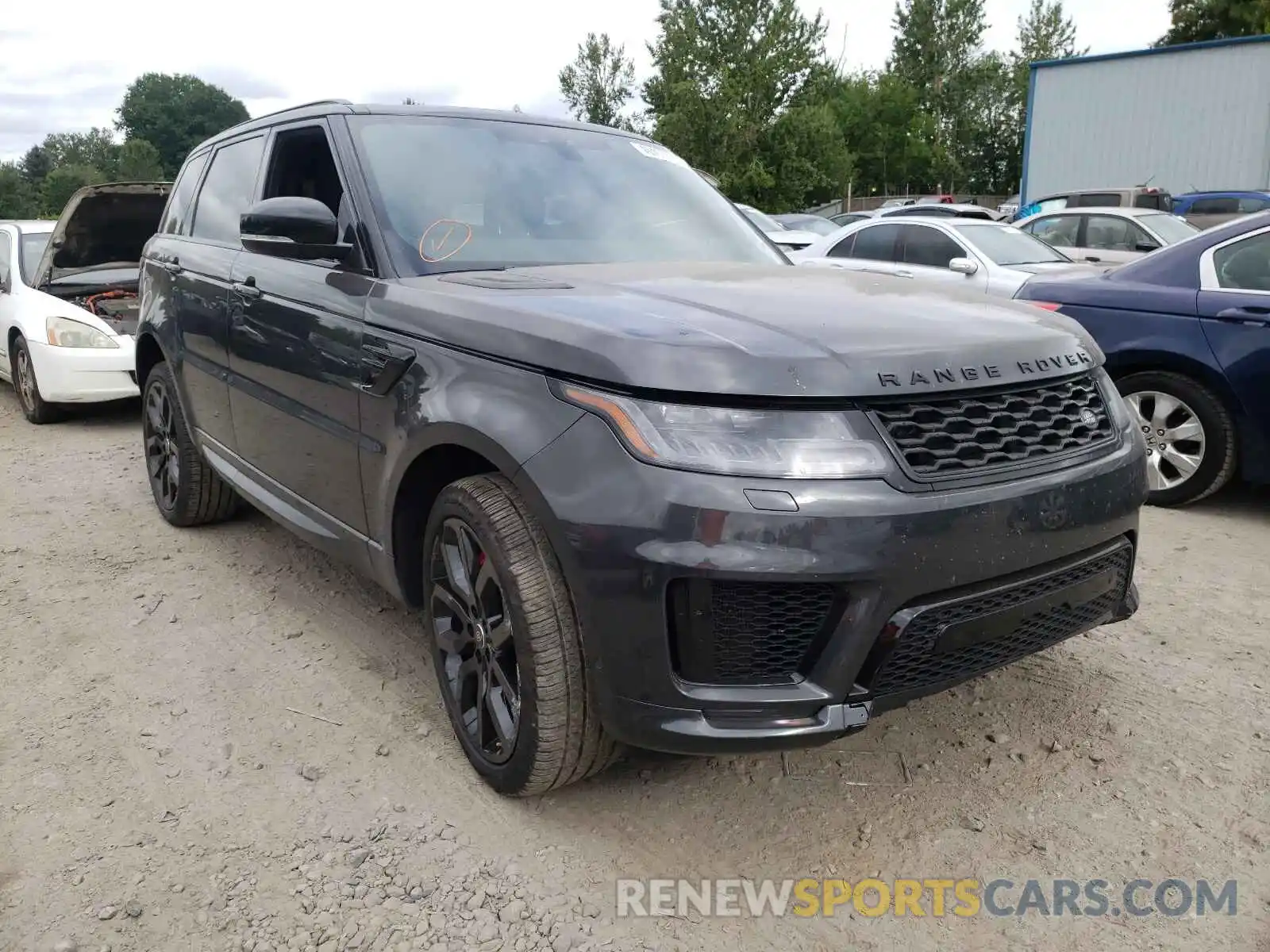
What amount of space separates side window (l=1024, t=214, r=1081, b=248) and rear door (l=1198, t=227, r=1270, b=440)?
675 cm

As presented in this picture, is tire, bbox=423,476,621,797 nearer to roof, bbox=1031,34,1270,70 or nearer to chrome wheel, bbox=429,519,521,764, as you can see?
chrome wheel, bbox=429,519,521,764

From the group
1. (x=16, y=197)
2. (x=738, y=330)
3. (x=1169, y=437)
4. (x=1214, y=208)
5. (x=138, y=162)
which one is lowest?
(x=1169, y=437)

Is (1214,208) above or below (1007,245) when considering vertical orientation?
above

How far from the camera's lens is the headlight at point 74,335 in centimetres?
723

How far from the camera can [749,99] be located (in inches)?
1535

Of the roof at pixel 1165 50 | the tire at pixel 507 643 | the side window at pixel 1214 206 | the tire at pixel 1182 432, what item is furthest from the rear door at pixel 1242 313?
the roof at pixel 1165 50

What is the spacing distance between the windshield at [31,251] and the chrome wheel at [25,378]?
23.8 inches

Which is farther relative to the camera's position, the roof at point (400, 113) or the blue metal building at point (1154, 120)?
the blue metal building at point (1154, 120)

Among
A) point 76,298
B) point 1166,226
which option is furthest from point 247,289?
point 1166,226

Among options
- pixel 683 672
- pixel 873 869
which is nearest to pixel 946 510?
pixel 683 672

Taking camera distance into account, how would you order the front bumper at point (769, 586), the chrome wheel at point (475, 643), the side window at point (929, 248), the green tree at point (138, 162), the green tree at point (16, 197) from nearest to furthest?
the front bumper at point (769, 586) → the chrome wheel at point (475, 643) → the side window at point (929, 248) → the green tree at point (16, 197) → the green tree at point (138, 162)

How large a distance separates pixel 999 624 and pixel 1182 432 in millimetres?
3331

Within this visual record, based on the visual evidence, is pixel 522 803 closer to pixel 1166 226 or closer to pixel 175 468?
pixel 175 468

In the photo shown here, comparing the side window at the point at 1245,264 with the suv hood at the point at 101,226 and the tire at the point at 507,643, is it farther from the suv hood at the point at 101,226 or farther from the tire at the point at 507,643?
the suv hood at the point at 101,226
